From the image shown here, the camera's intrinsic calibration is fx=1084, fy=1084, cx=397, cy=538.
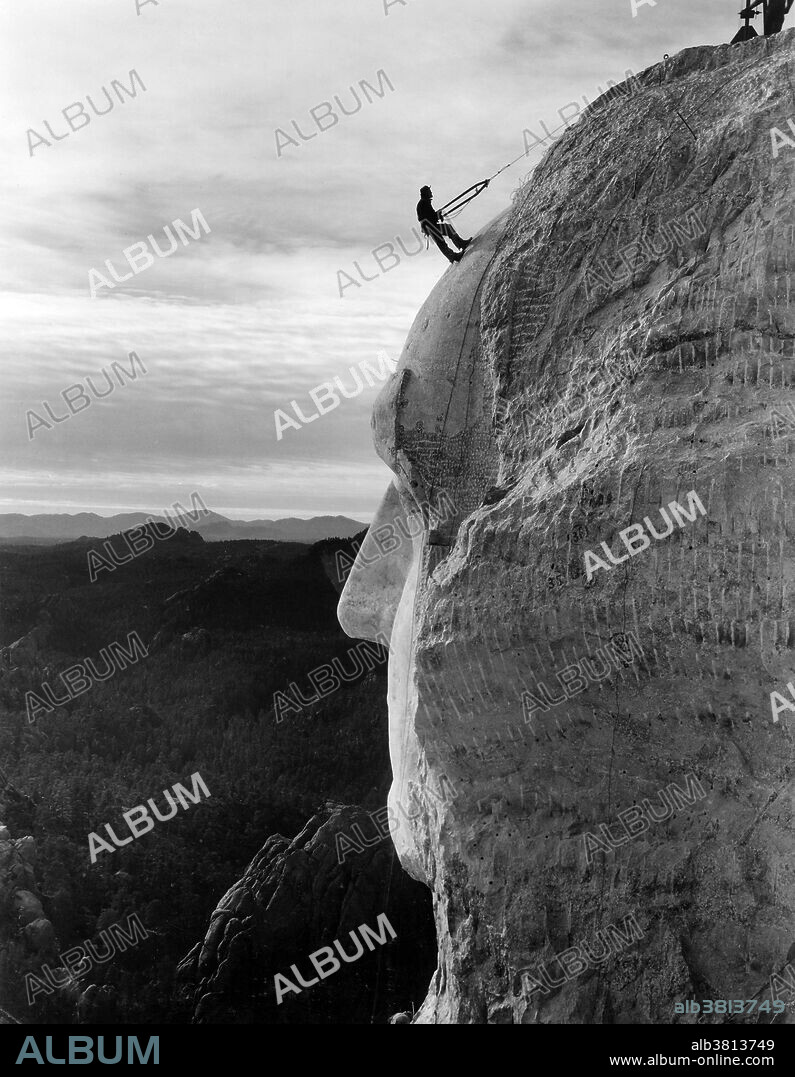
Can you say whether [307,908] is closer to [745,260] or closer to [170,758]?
[170,758]

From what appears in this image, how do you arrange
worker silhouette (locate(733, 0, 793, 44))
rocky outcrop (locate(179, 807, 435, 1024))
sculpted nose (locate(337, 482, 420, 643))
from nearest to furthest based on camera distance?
1. worker silhouette (locate(733, 0, 793, 44))
2. sculpted nose (locate(337, 482, 420, 643))
3. rocky outcrop (locate(179, 807, 435, 1024))

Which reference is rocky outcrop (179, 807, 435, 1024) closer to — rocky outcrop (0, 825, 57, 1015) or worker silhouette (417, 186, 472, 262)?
rocky outcrop (0, 825, 57, 1015)

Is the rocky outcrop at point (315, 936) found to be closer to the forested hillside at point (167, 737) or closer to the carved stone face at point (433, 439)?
the forested hillside at point (167, 737)

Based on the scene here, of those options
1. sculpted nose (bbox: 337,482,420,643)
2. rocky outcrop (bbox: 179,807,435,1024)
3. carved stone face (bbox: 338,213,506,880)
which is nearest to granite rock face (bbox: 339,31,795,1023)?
carved stone face (bbox: 338,213,506,880)

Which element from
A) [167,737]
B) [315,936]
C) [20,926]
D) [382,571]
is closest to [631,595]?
[382,571]

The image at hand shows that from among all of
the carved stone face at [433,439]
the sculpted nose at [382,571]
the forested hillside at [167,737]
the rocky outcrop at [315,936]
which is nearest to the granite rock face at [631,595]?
the carved stone face at [433,439]

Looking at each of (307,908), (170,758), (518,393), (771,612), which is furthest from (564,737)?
(170,758)
